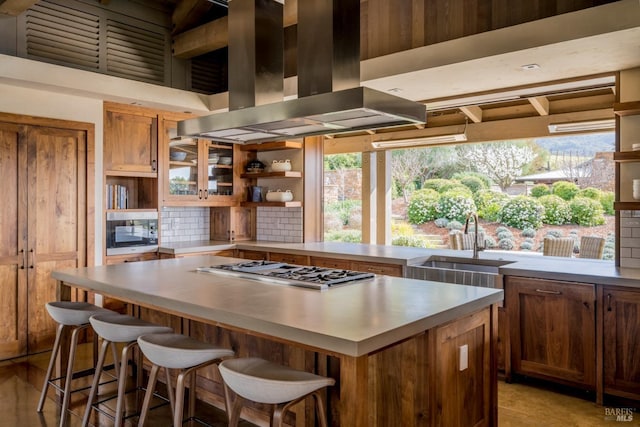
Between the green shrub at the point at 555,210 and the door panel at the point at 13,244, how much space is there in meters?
10.5

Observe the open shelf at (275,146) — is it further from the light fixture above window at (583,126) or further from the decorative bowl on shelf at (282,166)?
the light fixture above window at (583,126)

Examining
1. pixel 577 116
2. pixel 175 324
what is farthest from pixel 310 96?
pixel 577 116

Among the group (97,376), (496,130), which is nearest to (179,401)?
(97,376)

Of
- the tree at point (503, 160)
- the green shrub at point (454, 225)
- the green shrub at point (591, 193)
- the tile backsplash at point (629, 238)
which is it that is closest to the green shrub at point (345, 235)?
the green shrub at point (454, 225)

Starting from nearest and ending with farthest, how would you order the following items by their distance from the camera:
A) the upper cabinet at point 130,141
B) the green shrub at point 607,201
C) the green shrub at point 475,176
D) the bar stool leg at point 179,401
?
the bar stool leg at point 179,401 → the upper cabinet at point 130,141 → the green shrub at point 607,201 → the green shrub at point 475,176

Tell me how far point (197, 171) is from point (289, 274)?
116 inches

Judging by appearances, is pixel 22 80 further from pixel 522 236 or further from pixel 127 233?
pixel 522 236

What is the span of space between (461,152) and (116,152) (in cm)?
996

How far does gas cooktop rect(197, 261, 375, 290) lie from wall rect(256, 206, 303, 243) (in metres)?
2.29

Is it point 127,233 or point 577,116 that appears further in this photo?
point 577,116

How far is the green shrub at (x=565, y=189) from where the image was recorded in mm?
10758

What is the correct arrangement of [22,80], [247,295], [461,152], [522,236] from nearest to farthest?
1. [247,295]
2. [22,80]
3. [522,236]
4. [461,152]

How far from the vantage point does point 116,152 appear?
4828 mm

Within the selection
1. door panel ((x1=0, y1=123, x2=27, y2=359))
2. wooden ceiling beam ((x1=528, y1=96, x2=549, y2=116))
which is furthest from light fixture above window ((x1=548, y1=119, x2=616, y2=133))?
door panel ((x1=0, y1=123, x2=27, y2=359))
